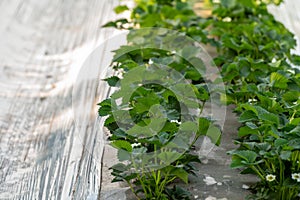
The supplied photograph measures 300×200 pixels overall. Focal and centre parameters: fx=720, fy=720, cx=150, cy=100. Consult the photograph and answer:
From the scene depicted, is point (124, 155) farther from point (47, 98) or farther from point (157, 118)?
point (47, 98)

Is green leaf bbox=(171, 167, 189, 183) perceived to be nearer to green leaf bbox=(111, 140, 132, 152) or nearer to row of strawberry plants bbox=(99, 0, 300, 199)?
row of strawberry plants bbox=(99, 0, 300, 199)

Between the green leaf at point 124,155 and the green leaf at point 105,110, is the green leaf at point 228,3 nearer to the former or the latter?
the green leaf at point 105,110

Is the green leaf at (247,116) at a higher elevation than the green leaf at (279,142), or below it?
higher

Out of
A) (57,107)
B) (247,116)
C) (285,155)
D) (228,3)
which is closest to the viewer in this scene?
(285,155)

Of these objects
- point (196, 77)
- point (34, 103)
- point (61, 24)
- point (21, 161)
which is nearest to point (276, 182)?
point (196, 77)

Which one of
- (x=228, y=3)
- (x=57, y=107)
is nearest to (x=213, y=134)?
(x=57, y=107)

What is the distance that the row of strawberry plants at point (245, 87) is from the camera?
6.61 feet

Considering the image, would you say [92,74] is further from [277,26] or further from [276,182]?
[276,182]

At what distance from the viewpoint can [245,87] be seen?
2420mm

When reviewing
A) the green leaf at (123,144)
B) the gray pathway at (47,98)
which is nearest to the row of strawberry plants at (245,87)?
the green leaf at (123,144)

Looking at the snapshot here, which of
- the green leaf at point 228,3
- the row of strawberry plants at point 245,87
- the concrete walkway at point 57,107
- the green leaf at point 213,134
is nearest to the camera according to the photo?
the row of strawberry plants at point 245,87

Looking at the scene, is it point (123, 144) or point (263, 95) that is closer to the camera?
point (123, 144)

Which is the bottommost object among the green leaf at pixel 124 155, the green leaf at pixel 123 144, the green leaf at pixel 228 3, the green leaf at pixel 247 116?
the green leaf at pixel 124 155

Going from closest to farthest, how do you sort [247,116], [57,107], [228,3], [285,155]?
[285,155] → [247,116] → [57,107] → [228,3]
